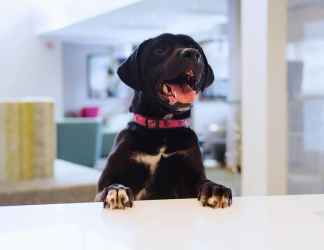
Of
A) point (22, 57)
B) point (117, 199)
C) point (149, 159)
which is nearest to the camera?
point (117, 199)

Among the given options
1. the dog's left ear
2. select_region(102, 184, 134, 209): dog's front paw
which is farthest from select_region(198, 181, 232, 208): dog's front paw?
the dog's left ear

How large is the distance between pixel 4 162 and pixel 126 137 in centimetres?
88

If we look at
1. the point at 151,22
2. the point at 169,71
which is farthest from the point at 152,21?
the point at 169,71

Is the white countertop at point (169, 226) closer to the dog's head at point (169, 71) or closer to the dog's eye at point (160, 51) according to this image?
the dog's head at point (169, 71)

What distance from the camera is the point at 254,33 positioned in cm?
146

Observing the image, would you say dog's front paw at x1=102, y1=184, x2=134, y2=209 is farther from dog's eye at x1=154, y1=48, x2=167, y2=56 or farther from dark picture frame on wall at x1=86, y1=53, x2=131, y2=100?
dark picture frame on wall at x1=86, y1=53, x2=131, y2=100

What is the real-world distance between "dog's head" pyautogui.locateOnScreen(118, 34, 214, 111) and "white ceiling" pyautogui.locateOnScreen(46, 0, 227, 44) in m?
3.54

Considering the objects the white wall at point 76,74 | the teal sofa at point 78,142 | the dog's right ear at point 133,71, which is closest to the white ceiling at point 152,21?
the white wall at point 76,74

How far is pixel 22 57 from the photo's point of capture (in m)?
7.47

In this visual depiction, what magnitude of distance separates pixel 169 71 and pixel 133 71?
149 millimetres

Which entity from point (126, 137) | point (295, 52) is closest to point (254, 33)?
point (295, 52)

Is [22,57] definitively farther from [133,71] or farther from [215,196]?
[215,196]

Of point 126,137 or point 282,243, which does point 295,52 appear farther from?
point 282,243

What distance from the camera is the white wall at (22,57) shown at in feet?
24.0
